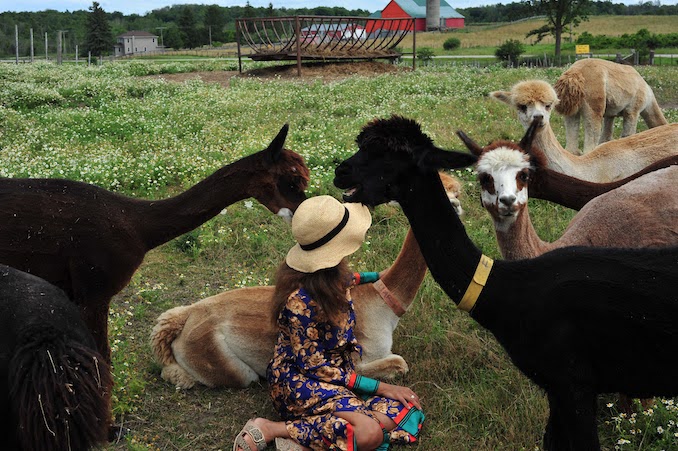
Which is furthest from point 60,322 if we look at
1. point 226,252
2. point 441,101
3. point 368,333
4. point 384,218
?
point 441,101

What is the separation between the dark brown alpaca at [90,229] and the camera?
15.4 ft

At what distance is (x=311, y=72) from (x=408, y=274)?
21.4m

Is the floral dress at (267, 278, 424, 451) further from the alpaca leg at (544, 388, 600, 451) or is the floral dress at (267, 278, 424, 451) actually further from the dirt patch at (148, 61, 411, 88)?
the dirt patch at (148, 61, 411, 88)

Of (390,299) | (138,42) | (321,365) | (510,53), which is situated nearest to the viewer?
(321,365)

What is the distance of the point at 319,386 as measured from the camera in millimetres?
4395

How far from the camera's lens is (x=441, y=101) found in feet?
52.6

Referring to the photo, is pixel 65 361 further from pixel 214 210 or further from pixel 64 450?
pixel 214 210

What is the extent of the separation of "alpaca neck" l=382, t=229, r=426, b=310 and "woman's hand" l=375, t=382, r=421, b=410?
74 centimetres

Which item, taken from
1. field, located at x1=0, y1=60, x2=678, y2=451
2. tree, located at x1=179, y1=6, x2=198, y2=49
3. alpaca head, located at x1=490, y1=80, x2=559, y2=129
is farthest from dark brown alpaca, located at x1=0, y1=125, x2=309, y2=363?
tree, located at x1=179, y1=6, x2=198, y2=49

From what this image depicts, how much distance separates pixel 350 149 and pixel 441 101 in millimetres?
6183

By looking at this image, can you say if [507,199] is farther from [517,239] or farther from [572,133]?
[572,133]

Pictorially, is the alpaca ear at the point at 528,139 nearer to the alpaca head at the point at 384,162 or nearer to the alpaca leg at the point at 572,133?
the alpaca head at the point at 384,162

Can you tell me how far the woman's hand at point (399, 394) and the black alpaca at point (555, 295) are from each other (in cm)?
118

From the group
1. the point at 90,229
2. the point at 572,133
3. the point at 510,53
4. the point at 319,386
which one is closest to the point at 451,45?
the point at 510,53
